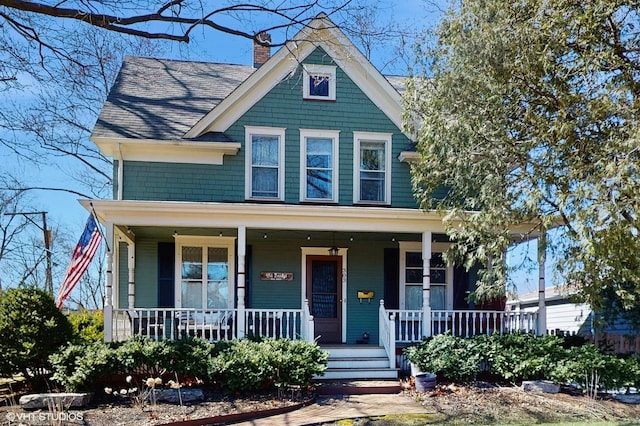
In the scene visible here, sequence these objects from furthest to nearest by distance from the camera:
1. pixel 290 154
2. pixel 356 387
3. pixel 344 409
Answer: pixel 290 154 < pixel 356 387 < pixel 344 409

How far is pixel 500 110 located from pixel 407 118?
2455 mm

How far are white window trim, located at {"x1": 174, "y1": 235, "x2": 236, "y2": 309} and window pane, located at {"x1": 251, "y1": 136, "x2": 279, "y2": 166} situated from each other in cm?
199

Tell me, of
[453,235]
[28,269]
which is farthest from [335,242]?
[28,269]

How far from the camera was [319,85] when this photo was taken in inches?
518

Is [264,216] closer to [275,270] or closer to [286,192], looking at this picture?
[286,192]

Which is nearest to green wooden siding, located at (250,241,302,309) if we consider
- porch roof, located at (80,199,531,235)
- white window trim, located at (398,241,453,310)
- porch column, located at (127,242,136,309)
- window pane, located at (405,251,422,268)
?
porch roof, located at (80,199,531,235)

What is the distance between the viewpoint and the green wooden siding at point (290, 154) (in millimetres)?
12477

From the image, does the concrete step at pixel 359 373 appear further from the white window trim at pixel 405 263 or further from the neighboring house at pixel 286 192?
the white window trim at pixel 405 263

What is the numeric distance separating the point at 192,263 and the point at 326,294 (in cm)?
335

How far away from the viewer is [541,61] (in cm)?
883

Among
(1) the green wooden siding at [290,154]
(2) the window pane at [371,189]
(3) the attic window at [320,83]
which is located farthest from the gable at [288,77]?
(2) the window pane at [371,189]

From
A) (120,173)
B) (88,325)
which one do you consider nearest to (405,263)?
(120,173)

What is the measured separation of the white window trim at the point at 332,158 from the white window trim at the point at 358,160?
43cm

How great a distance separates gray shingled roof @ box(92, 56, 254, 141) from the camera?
495 inches
